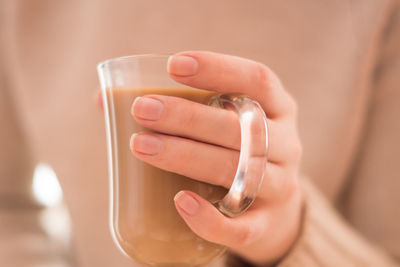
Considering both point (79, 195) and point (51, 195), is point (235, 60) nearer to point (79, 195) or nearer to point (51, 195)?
point (79, 195)

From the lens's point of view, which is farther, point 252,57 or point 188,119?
point 252,57

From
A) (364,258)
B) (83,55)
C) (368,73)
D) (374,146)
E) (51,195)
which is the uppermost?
(83,55)

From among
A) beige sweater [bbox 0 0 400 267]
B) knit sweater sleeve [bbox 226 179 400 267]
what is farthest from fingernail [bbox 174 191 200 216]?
beige sweater [bbox 0 0 400 267]

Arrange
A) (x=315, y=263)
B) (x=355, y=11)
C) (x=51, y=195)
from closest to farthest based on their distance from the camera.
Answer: (x=315, y=263), (x=355, y=11), (x=51, y=195)

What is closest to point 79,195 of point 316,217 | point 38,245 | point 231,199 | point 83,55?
point 38,245

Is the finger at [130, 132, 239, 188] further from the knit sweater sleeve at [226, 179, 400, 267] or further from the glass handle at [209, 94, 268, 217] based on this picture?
the knit sweater sleeve at [226, 179, 400, 267]

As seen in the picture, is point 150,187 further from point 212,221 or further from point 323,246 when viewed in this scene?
point 323,246

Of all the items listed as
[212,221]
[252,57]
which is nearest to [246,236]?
[212,221]
